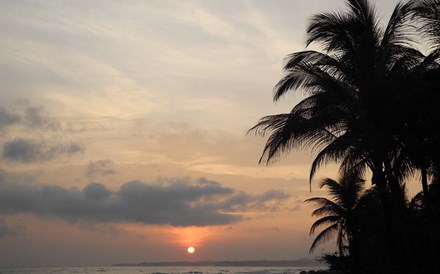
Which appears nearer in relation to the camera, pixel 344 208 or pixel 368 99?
pixel 368 99

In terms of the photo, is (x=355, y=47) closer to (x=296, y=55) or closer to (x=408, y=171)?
(x=296, y=55)

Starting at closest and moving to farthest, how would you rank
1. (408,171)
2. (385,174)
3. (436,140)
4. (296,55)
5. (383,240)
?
(436,140) → (385,174) → (296,55) → (408,171) → (383,240)

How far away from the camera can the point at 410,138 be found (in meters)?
14.9

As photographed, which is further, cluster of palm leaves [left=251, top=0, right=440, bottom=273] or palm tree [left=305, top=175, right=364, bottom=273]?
palm tree [left=305, top=175, right=364, bottom=273]

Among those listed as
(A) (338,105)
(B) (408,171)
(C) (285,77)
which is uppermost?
(C) (285,77)

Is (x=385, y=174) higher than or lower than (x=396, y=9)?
lower

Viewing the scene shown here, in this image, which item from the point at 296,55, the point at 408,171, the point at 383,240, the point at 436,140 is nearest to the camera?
the point at 436,140

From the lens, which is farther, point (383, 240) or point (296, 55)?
point (383, 240)

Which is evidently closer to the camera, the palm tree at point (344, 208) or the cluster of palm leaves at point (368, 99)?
the cluster of palm leaves at point (368, 99)

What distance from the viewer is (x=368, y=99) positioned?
13797 millimetres

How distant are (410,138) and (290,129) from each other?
→ 3.61 metres

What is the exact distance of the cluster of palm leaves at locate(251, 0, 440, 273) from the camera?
44.9 feet

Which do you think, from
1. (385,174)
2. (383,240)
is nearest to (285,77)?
(385,174)

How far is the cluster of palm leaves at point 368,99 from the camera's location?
13672 millimetres
